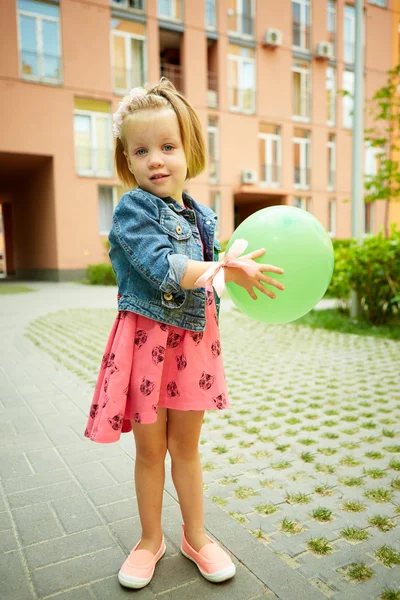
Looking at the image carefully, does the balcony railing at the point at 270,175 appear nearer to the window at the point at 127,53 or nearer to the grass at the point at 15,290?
the window at the point at 127,53

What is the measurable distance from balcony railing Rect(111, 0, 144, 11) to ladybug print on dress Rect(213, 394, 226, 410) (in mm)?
19872

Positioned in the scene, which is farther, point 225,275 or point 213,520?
point 213,520

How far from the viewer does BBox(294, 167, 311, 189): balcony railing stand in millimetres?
22344

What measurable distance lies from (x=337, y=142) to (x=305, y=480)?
23.1 metres

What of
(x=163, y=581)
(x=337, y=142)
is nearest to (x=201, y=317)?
(x=163, y=581)

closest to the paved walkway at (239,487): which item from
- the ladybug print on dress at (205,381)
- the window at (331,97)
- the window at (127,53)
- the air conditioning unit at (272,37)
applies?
the ladybug print on dress at (205,381)

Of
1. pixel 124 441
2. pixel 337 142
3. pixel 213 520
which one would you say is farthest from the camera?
pixel 337 142

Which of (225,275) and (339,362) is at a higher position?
(225,275)

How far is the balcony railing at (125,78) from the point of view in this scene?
1827 centimetres

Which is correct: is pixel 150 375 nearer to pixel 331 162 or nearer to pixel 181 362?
pixel 181 362

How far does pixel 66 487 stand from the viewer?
2.54 meters

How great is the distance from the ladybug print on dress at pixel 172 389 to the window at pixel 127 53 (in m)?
18.8

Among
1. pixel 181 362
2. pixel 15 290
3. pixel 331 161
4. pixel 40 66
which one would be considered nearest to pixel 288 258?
pixel 181 362

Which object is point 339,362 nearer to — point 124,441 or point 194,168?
point 124,441
